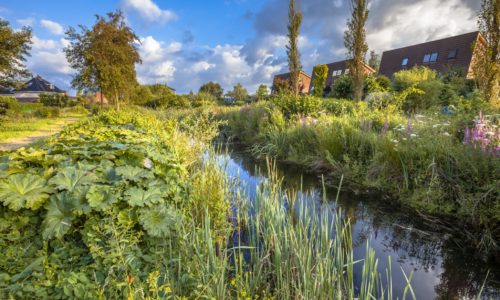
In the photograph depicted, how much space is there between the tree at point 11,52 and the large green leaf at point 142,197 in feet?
44.3

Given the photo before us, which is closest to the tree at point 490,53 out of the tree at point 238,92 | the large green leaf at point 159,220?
the large green leaf at point 159,220

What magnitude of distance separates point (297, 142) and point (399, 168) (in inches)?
129

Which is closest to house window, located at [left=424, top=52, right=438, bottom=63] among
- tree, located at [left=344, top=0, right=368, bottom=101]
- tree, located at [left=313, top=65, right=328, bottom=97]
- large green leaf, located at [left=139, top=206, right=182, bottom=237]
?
tree, located at [left=313, top=65, right=328, bottom=97]

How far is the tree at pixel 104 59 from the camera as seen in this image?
55.0 ft

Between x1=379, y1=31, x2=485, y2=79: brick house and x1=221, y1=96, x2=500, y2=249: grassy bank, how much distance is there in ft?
72.1

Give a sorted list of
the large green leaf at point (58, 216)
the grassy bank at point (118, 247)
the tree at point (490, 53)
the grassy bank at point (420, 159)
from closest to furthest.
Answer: the grassy bank at point (118, 247)
the large green leaf at point (58, 216)
the grassy bank at point (420, 159)
the tree at point (490, 53)

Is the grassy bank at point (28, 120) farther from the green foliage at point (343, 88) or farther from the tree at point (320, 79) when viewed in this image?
the tree at point (320, 79)

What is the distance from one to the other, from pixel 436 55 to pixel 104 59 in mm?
30814

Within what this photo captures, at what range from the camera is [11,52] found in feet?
36.5

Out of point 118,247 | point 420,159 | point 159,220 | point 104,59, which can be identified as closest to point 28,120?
point 104,59

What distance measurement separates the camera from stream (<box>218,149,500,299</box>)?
2279mm

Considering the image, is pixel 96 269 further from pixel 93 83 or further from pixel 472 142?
pixel 93 83

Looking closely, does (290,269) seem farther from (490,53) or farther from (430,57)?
(430,57)

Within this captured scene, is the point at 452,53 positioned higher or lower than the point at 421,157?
higher
